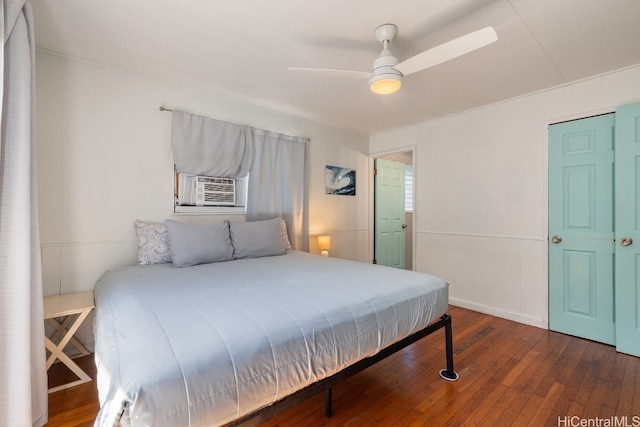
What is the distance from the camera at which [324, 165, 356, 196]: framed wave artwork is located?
164 inches

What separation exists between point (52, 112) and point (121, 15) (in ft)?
3.45

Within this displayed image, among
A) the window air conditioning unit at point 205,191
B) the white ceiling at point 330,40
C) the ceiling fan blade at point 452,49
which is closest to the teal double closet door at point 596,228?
the white ceiling at point 330,40

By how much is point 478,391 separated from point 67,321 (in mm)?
3067

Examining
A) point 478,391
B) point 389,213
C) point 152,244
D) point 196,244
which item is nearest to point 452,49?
point 478,391

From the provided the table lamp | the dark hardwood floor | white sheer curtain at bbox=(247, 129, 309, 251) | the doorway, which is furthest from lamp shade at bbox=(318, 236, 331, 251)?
the dark hardwood floor

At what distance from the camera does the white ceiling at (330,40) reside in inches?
68.2

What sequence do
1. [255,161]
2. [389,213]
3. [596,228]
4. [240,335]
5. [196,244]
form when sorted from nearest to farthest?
[240,335]
[196,244]
[596,228]
[255,161]
[389,213]

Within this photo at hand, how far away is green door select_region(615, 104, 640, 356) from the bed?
1647mm

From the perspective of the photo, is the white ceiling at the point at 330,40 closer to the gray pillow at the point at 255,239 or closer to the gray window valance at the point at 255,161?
the gray window valance at the point at 255,161

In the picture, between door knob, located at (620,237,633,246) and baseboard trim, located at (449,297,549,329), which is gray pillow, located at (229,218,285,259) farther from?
door knob, located at (620,237,633,246)

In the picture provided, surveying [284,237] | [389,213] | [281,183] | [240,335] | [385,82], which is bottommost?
[240,335]

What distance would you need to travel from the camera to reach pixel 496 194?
3229mm

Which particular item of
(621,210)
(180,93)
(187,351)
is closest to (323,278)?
(187,351)

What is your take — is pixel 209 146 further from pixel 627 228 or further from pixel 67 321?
pixel 627 228
